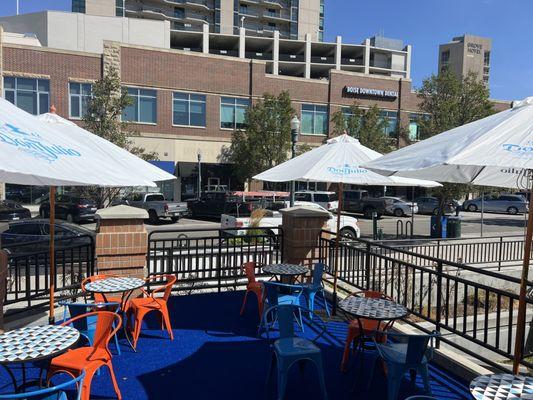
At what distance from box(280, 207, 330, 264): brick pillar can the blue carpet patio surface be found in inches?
79.0

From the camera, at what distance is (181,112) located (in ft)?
108

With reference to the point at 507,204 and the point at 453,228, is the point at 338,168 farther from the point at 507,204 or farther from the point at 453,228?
the point at 507,204

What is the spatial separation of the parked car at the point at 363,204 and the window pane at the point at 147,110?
1573cm

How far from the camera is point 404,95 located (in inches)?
1604

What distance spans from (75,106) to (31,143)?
3057 centimetres

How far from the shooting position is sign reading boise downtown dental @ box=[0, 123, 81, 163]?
2658mm

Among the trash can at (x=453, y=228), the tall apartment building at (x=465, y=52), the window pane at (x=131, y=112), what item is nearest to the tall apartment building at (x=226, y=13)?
the window pane at (x=131, y=112)

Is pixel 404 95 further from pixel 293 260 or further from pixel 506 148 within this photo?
pixel 506 148

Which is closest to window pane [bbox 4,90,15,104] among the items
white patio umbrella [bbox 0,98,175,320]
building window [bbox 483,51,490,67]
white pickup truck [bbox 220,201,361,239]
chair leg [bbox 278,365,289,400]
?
white pickup truck [bbox 220,201,361,239]

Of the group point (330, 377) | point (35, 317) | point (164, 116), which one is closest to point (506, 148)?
point (330, 377)

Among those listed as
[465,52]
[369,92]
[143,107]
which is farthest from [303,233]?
[465,52]

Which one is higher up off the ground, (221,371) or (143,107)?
(143,107)

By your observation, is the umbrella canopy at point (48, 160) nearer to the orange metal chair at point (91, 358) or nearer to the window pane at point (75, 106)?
the orange metal chair at point (91, 358)

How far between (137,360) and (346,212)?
27.2 metres
